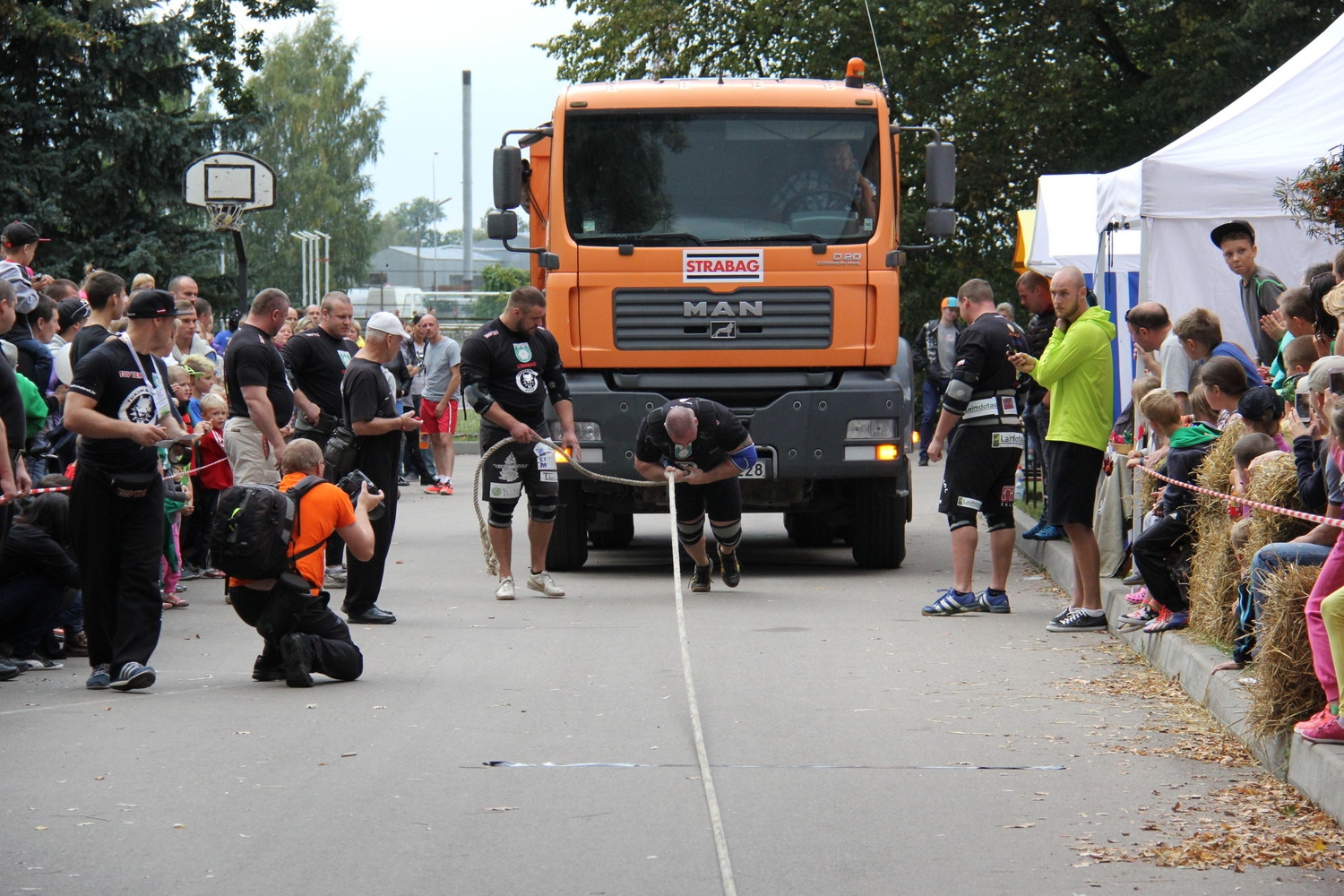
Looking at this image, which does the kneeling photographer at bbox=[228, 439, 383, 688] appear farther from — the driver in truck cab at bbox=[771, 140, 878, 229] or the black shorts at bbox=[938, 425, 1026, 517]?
the driver in truck cab at bbox=[771, 140, 878, 229]

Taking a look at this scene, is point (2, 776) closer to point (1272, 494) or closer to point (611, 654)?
point (611, 654)

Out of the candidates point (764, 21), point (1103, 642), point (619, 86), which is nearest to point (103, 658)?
point (1103, 642)

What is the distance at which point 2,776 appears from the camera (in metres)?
6.04

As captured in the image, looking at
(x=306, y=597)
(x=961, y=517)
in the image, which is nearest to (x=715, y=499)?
(x=961, y=517)

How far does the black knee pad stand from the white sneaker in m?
0.37

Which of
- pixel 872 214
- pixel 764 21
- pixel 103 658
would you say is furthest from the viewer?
pixel 764 21

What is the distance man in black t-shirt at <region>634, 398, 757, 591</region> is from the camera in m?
10.9

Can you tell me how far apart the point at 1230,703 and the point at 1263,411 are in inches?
68.3

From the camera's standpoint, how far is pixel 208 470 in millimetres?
11828

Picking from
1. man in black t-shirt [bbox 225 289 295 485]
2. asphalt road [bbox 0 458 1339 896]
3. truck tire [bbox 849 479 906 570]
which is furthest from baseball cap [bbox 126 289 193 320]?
truck tire [bbox 849 479 906 570]

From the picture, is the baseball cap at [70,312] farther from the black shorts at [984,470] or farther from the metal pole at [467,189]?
the metal pole at [467,189]

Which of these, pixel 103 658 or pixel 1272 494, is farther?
pixel 103 658

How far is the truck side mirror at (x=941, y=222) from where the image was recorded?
12383mm

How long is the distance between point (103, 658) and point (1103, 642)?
5.16 meters
